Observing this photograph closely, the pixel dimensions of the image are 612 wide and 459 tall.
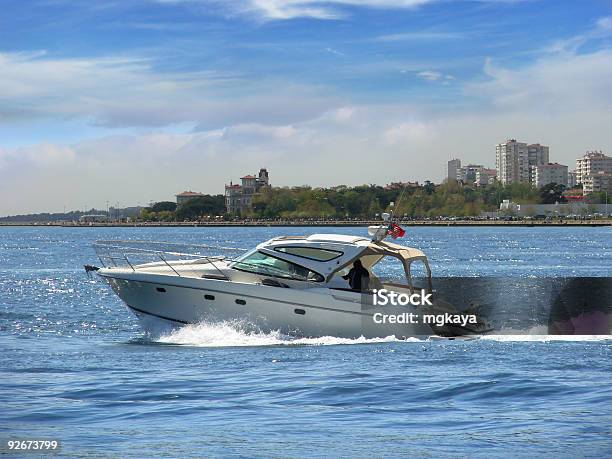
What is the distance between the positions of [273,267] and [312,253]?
941 millimetres

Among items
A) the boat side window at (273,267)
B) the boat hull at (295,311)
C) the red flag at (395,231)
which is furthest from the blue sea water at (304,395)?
the red flag at (395,231)

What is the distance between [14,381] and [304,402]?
5.66m

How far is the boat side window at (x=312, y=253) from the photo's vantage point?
24328mm

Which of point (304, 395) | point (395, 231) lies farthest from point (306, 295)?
point (304, 395)

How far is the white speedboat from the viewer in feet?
78.4

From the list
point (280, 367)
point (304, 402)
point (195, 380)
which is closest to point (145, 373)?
point (195, 380)

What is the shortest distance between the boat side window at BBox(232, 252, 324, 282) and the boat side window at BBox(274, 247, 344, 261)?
0.26 metres

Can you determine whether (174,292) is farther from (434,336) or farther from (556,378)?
(556,378)

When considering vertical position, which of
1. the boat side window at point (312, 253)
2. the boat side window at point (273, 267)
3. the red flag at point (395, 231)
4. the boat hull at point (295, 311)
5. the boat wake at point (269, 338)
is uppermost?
the red flag at point (395, 231)

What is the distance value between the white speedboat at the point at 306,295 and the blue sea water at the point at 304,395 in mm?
347

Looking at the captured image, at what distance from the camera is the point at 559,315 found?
24.0m

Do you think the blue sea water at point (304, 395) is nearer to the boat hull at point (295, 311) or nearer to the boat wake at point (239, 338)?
the boat wake at point (239, 338)

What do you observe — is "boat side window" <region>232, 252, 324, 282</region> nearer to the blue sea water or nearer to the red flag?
the blue sea water

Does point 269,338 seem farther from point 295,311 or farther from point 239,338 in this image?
point 295,311
